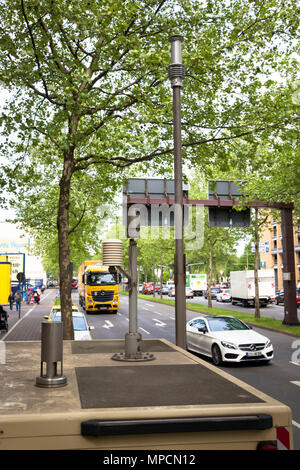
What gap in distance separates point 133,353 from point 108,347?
48.4 inches

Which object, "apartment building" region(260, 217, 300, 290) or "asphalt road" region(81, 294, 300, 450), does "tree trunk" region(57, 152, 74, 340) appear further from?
"apartment building" region(260, 217, 300, 290)

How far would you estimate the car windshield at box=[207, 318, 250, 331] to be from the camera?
1487 centimetres

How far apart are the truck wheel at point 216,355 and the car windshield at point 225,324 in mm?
838

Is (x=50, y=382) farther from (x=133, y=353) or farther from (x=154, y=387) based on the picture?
(x=133, y=353)

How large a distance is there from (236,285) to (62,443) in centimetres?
4517

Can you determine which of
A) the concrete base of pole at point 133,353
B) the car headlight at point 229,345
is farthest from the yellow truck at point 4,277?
the concrete base of pole at point 133,353

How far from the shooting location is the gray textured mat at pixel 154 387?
10.6ft

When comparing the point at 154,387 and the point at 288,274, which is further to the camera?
the point at 288,274

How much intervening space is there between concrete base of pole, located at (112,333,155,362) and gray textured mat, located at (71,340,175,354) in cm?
49

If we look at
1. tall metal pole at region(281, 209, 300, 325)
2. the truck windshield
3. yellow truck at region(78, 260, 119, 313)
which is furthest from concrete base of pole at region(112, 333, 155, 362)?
the truck windshield

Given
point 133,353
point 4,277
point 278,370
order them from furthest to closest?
1. point 4,277
2. point 278,370
3. point 133,353

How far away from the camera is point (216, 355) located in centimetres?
1402

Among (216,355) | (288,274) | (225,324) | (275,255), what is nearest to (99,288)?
(288,274)

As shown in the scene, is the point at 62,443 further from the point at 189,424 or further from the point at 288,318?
the point at 288,318
